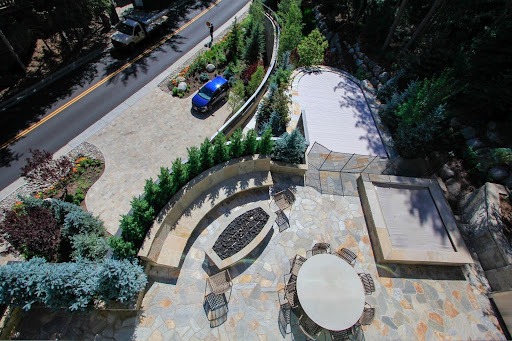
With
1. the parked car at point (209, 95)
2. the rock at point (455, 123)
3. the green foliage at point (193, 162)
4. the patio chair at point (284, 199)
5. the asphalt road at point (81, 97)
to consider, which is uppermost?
the rock at point (455, 123)

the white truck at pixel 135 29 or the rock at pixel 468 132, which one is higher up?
the rock at pixel 468 132

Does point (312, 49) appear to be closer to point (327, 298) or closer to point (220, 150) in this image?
point (220, 150)

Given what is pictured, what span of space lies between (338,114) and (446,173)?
22.3 feet

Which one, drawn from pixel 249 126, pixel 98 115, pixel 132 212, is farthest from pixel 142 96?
pixel 132 212

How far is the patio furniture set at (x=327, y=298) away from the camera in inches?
382

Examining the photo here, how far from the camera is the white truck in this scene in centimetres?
2350

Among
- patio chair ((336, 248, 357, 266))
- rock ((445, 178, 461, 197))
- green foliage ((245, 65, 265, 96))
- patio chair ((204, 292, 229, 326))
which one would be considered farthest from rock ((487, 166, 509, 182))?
patio chair ((204, 292, 229, 326))

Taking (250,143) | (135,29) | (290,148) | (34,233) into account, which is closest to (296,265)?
(290,148)

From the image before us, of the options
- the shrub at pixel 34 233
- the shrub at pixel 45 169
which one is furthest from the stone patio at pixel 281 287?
the shrub at pixel 45 169

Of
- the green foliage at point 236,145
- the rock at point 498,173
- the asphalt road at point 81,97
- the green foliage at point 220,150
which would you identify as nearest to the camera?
the green foliage at point 220,150

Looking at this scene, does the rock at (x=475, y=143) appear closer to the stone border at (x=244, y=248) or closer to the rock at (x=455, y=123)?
the rock at (x=455, y=123)

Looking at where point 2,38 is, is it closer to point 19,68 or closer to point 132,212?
point 19,68

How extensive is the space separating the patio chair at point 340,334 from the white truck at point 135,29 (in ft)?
81.3

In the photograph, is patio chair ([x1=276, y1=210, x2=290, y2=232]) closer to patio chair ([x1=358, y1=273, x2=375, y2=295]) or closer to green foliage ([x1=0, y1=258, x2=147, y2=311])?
patio chair ([x1=358, y1=273, x2=375, y2=295])
